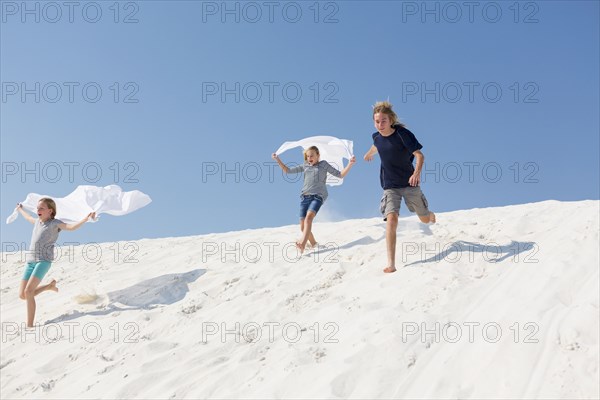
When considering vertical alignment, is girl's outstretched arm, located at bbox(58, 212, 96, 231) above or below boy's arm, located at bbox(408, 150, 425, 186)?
below

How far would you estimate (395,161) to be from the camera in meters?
5.95

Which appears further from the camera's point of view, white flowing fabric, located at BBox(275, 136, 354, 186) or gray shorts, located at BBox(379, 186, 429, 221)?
white flowing fabric, located at BBox(275, 136, 354, 186)

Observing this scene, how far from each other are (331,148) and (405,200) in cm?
273

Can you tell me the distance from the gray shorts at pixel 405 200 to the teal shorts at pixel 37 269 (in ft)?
Result: 14.9

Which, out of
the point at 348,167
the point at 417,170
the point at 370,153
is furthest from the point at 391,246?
the point at 348,167

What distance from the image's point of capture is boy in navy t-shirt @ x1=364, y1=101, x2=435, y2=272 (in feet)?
19.2

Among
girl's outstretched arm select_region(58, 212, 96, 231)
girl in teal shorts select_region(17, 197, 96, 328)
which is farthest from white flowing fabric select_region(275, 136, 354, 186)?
girl in teal shorts select_region(17, 197, 96, 328)

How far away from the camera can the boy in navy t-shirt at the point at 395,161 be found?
586 cm

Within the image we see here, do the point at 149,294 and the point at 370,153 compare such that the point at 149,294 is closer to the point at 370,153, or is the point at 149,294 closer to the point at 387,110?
the point at 370,153

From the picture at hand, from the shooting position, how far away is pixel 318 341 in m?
4.38

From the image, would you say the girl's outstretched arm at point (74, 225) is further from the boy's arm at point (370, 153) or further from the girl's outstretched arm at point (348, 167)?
the boy's arm at point (370, 153)

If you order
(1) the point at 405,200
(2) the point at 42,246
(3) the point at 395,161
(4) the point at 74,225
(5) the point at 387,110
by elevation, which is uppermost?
(5) the point at 387,110

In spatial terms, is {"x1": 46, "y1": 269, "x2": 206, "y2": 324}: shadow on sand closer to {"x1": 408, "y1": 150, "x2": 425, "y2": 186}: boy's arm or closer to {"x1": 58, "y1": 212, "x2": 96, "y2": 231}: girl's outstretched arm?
{"x1": 58, "y1": 212, "x2": 96, "y2": 231}: girl's outstretched arm

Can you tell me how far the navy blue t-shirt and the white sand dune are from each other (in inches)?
37.0
